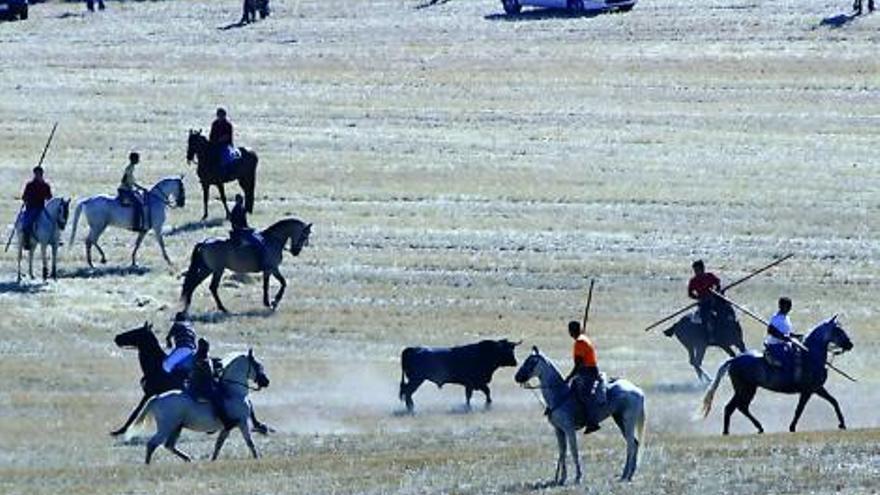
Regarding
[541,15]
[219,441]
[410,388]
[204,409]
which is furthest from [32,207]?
[541,15]

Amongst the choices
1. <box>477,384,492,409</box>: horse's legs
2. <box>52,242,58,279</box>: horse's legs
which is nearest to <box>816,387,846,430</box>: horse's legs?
<box>477,384,492,409</box>: horse's legs

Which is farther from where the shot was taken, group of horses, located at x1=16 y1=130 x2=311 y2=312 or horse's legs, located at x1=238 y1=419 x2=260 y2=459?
group of horses, located at x1=16 y1=130 x2=311 y2=312

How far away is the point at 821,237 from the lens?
49.7 metres

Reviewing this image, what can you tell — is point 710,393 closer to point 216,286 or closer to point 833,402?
point 833,402

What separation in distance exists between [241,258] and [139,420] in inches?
443

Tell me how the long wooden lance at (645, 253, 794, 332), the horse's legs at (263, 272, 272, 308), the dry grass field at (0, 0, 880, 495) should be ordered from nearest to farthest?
the dry grass field at (0, 0, 880, 495)
the long wooden lance at (645, 253, 794, 332)
the horse's legs at (263, 272, 272, 308)

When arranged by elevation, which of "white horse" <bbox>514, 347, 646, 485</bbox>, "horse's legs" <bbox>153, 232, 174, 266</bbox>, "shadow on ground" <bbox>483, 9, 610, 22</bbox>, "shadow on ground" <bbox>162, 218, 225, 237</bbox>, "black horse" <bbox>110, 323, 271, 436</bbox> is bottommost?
"shadow on ground" <bbox>483, 9, 610, 22</bbox>

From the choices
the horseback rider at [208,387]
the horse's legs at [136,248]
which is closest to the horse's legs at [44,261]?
the horse's legs at [136,248]

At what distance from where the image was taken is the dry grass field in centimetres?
3206

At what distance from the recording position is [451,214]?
170 ft

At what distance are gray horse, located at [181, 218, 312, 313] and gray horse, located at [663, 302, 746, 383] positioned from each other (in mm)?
7228

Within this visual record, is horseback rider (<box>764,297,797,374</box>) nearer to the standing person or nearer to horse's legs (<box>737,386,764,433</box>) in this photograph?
the standing person

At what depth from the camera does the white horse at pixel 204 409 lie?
31.1 meters

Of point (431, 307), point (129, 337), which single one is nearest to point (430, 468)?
point (129, 337)
